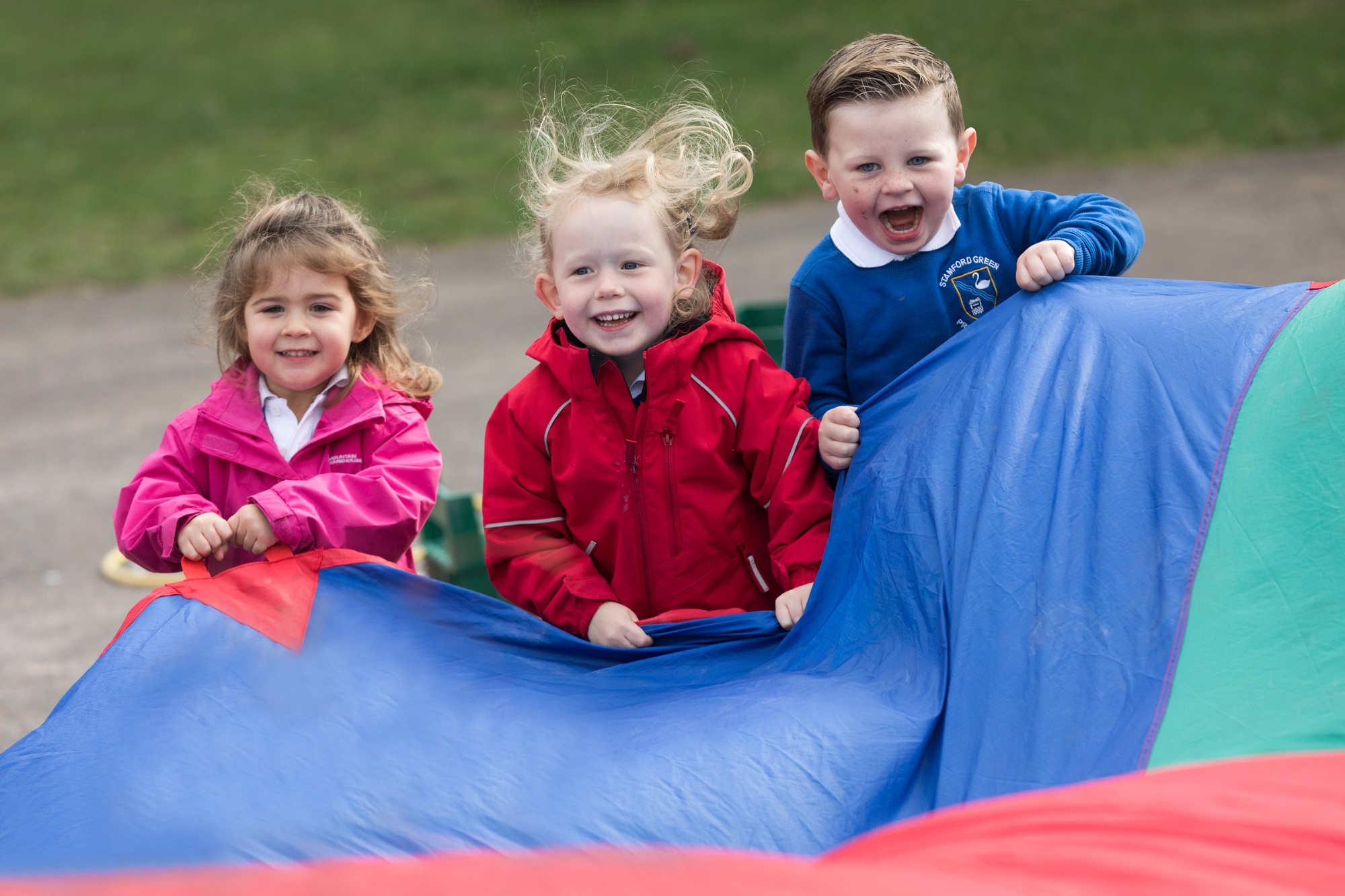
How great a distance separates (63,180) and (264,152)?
55.9 inches

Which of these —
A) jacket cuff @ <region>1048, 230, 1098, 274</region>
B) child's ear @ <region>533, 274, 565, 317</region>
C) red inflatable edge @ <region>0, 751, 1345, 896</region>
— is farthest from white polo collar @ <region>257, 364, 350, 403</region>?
jacket cuff @ <region>1048, 230, 1098, 274</region>

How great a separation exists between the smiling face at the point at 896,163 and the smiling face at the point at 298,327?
1.00 m

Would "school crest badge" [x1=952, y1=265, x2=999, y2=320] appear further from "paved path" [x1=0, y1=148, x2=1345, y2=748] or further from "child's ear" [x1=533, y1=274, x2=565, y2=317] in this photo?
"paved path" [x1=0, y1=148, x2=1345, y2=748]

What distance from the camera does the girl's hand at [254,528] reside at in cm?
222

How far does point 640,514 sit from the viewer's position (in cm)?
244

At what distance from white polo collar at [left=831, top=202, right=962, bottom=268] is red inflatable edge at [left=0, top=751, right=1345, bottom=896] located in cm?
127

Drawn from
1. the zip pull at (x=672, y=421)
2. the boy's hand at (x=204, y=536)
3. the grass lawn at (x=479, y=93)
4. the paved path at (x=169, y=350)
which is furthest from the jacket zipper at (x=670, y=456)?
the grass lawn at (x=479, y=93)

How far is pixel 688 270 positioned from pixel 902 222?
43cm

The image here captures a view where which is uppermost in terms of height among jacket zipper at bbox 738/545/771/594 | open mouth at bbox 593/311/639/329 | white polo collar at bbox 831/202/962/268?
white polo collar at bbox 831/202/962/268

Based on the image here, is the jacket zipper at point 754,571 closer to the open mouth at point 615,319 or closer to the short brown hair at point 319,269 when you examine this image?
Answer: the open mouth at point 615,319

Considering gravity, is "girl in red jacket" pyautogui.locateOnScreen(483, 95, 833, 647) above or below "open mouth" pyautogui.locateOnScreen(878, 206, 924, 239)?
below

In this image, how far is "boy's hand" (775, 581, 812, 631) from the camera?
7.30 feet

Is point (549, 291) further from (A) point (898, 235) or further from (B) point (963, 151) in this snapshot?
(B) point (963, 151)

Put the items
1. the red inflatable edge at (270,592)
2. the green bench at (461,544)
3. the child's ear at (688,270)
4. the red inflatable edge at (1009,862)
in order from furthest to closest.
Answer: the green bench at (461,544) < the child's ear at (688,270) < the red inflatable edge at (270,592) < the red inflatable edge at (1009,862)
